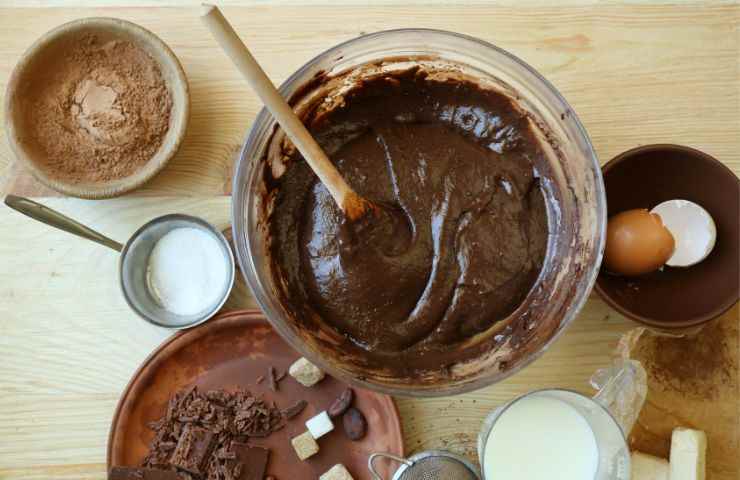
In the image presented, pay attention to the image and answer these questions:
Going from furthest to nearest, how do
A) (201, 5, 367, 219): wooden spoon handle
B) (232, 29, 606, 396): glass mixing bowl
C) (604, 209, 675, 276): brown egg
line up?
(604, 209, 675, 276): brown egg < (232, 29, 606, 396): glass mixing bowl < (201, 5, 367, 219): wooden spoon handle

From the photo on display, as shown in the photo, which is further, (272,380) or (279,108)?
(272,380)

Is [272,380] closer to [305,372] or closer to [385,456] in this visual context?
[305,372]

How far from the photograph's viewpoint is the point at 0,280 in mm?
1642

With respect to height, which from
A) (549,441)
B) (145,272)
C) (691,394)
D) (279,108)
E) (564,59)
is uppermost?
(279,108)

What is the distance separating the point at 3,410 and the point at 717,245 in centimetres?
183

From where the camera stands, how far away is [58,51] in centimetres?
160

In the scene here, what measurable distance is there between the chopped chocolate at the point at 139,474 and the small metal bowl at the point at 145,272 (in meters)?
0.34

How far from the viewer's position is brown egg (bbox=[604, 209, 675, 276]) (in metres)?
1.42

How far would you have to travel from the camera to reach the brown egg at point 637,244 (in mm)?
1415

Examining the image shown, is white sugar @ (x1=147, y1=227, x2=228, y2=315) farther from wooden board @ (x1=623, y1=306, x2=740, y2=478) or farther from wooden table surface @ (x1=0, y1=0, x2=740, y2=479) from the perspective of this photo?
wooden board @ (x1=623, y1=306, x2=740, y2=478)

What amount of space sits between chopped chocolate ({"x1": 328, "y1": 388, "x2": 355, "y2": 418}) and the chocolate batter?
8.6 inches

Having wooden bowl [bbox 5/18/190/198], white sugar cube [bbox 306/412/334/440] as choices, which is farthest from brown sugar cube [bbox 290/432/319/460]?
wooden bowl [bbox 5/18/190/198]

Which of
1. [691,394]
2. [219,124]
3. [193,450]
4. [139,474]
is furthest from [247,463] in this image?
[691,394]

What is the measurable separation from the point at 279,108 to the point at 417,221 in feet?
1.29
